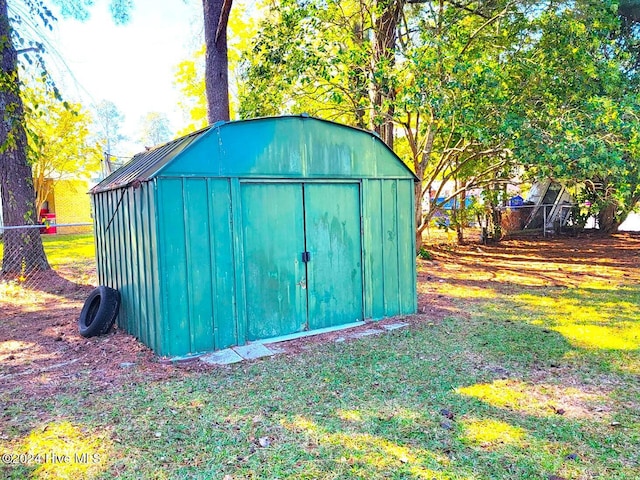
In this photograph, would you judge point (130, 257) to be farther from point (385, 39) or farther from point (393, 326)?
point (385, 39)

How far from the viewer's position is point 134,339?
5609mm

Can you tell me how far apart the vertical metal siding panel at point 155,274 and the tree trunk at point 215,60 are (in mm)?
4774

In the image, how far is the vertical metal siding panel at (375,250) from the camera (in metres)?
6.19

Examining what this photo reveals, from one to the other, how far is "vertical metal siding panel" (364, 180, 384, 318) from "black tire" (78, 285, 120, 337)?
3.33 meters

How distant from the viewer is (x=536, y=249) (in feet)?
44.2

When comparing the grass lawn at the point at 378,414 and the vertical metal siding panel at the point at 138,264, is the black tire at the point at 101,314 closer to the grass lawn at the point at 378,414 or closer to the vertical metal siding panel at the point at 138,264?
the vertical metal siding panel at the point at 138,264

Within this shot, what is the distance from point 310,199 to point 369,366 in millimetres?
2175

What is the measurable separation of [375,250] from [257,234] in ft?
5.70

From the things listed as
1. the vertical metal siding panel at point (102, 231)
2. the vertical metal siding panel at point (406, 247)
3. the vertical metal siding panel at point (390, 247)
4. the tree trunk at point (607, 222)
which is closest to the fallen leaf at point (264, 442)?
the vertical metal siding panel at point (390, 247)

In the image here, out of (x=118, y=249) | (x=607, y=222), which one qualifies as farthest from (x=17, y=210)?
(x=607, y=222)

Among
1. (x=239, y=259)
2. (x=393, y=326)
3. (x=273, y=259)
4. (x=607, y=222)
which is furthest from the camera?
(x=607, y=222)

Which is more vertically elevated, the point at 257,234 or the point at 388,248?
the point at 257,234

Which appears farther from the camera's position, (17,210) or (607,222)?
(607,222)

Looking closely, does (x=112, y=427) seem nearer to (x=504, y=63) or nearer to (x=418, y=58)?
(x=418, y=58)
